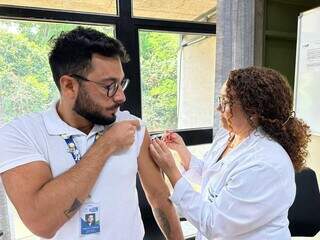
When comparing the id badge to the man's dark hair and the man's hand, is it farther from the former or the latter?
the man's dark hair

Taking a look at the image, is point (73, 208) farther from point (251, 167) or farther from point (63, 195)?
point (251, 167)

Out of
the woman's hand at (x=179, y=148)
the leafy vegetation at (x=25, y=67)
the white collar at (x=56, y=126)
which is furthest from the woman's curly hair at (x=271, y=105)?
the leafy vegetation at (x=25, y=67)

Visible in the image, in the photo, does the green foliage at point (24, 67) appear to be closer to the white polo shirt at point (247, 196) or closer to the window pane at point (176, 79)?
the window pane at point (176, 79)

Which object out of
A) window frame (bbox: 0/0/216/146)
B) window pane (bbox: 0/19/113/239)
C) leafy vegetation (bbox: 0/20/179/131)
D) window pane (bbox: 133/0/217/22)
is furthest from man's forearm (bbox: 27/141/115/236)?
window pane (bbox: 133/0/217/22)

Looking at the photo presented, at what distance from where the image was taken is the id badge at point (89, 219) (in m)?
1.00

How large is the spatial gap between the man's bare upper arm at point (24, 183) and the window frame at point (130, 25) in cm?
150

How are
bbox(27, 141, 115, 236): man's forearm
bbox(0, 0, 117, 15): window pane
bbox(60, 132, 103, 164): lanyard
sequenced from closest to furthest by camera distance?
bbox(27, 141, 115, 236): man's forearm, bbox(60, 132, 103, 164): lanyard, bbox(0, 0, 117, 15): window pane

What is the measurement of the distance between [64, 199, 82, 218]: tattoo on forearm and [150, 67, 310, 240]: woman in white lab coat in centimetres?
47

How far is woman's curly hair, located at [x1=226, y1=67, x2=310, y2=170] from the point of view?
48.6 inches

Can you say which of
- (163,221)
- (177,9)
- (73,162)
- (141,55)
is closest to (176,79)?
(141,55)

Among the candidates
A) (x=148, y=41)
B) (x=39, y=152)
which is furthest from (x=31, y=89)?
(x=39, y=152)

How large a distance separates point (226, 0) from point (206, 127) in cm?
116

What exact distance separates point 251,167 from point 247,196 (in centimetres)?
11

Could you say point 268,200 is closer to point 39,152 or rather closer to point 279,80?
point 279,80
